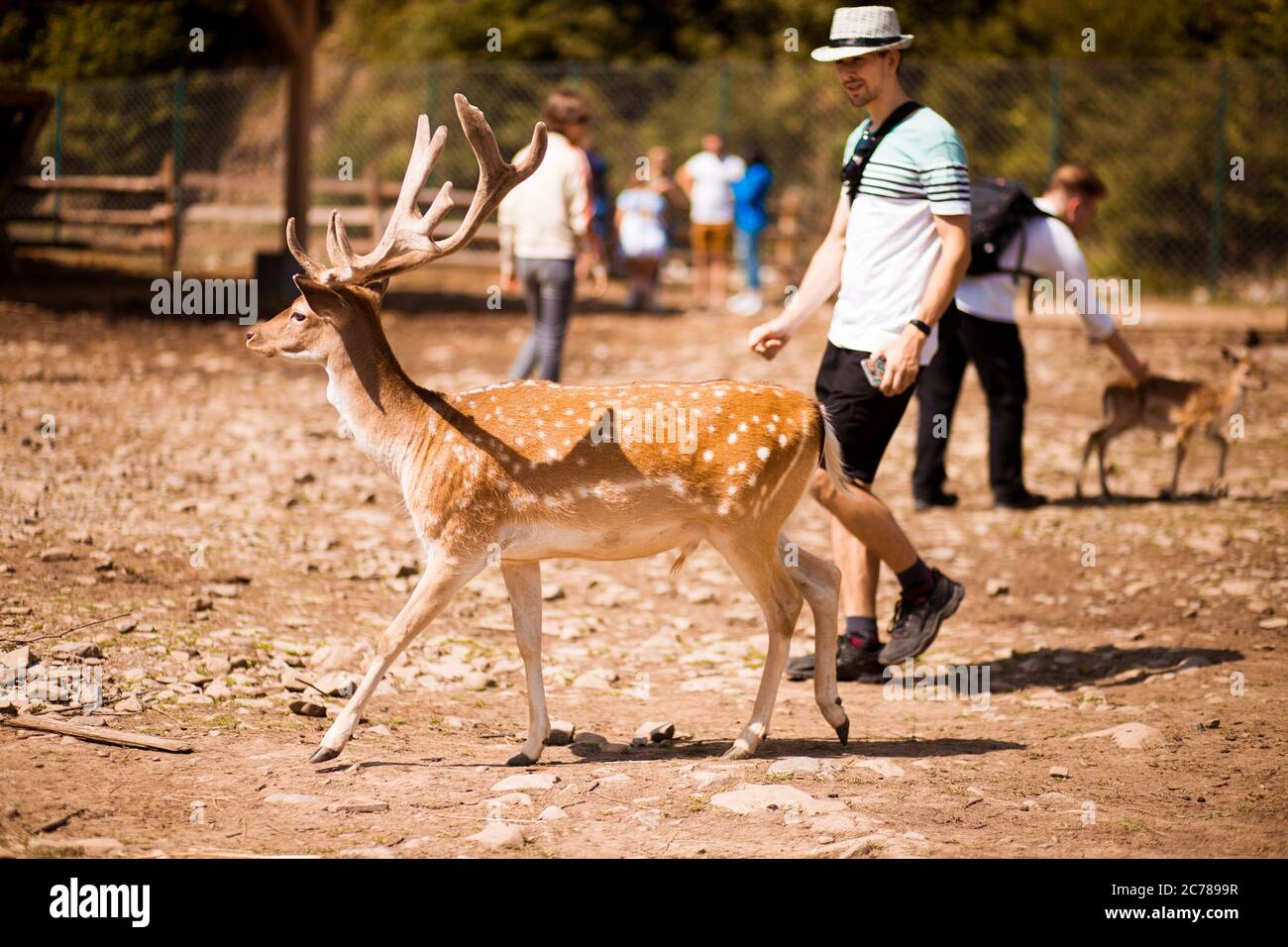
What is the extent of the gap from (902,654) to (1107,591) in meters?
2.10

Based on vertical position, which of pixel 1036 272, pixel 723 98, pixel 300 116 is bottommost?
pixel 1036 272

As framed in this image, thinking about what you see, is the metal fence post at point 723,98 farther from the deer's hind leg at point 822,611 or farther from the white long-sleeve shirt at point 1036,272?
the deer's hind leg at point 822,611

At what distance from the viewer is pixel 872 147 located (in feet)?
18.6

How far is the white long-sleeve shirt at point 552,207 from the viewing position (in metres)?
9.91

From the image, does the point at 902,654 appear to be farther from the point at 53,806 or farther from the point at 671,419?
the point at 53,806

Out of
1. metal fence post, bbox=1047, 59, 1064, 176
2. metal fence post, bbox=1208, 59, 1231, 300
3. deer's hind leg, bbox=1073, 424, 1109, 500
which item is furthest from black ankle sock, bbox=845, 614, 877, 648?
metal fence post, bbox=1047, 59, 1064, 176

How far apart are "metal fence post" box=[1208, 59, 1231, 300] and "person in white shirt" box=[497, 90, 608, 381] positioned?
37.3 ft

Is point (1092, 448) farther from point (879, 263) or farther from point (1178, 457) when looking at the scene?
point (879, 263)

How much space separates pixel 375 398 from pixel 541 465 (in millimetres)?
705

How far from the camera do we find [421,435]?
5.26 metres

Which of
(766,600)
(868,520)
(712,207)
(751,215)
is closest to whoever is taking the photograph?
(766,600)

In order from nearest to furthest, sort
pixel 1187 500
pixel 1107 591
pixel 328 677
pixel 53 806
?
1. pixel 53 806
2. pixel 328 677
3. pixel 1107 591
4. pixel 1187 500

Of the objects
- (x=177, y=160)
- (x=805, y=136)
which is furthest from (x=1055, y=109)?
(x=177, y=160)

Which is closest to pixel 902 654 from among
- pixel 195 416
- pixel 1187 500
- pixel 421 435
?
pixel 421 435
